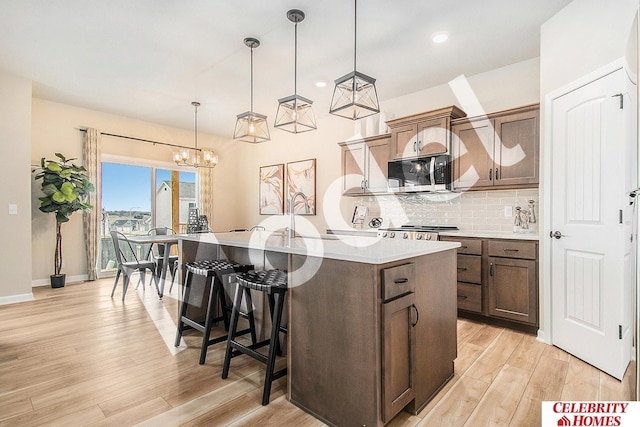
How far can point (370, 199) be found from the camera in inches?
195

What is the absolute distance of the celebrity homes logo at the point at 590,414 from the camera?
1.46 meters

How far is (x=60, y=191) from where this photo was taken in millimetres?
4578

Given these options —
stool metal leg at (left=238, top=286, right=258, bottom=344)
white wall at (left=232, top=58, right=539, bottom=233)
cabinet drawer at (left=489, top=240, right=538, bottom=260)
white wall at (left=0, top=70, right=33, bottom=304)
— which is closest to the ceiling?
white wall at (left=232, top=58, right=539, bottom=233)

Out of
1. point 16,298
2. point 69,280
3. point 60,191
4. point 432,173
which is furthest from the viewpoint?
point 69,280

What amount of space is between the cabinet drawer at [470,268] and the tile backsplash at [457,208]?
0.64 metres

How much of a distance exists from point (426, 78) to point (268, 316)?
3.35 metres

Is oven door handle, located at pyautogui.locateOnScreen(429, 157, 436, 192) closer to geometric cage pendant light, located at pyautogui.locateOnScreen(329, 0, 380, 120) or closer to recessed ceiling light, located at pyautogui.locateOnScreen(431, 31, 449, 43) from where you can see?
recessed ceiling light, located at pyautogui.locateOnScreen(431, 31, 449, 43)

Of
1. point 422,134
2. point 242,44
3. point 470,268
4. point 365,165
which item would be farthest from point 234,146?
point 470,268

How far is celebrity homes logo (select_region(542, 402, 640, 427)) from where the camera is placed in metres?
1.46

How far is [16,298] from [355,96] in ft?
15.5

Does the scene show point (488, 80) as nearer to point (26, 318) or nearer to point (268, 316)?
point (268, 316)

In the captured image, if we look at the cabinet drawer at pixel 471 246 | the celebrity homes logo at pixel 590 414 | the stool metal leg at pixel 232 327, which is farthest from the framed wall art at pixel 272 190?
the celebrity homes logo at pixel 590 414

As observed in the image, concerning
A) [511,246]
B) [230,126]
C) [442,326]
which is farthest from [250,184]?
[442,326]

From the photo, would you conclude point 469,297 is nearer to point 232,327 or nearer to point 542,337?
point 542,337
